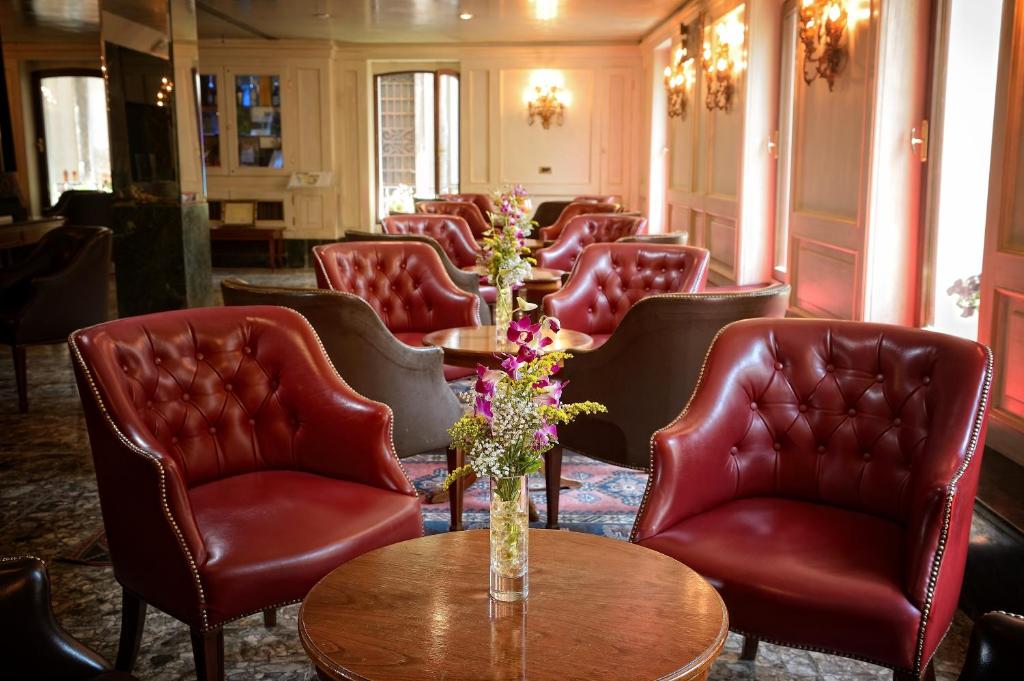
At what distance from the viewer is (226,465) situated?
2736 millimetres

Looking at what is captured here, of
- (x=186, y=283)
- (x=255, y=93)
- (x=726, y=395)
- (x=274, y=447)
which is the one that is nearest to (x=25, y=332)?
(x=186, y=283)

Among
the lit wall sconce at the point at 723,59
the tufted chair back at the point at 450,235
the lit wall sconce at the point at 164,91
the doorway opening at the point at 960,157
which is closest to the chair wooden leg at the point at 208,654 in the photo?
the doorway opening at the point at 960,157

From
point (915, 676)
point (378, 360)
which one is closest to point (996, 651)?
point (915, 676)

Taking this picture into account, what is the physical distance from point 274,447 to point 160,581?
59 centimetres

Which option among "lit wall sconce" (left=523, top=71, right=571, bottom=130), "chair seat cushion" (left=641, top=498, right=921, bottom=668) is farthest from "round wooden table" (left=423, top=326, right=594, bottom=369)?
"lit wall sconce" (left=523, top=71, right=571, bottom=130)

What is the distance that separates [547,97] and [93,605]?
35.3 feet

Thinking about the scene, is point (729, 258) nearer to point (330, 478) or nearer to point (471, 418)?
point (330, 478)

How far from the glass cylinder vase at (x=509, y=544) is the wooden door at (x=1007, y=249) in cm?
226

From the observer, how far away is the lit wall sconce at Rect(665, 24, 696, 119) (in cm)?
958

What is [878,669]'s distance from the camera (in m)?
2.62

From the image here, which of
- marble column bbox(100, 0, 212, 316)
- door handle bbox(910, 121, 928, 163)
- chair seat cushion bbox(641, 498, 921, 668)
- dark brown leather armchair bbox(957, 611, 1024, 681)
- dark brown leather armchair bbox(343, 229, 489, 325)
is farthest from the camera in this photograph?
marble column bbox(100, 0, 212, 316)

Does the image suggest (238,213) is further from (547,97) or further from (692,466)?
(692,466)

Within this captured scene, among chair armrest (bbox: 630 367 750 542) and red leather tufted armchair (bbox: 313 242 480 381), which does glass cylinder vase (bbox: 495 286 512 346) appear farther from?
chair armrest (bbox: 630 367 750 542)

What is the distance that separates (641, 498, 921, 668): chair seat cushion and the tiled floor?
0.51 metres
